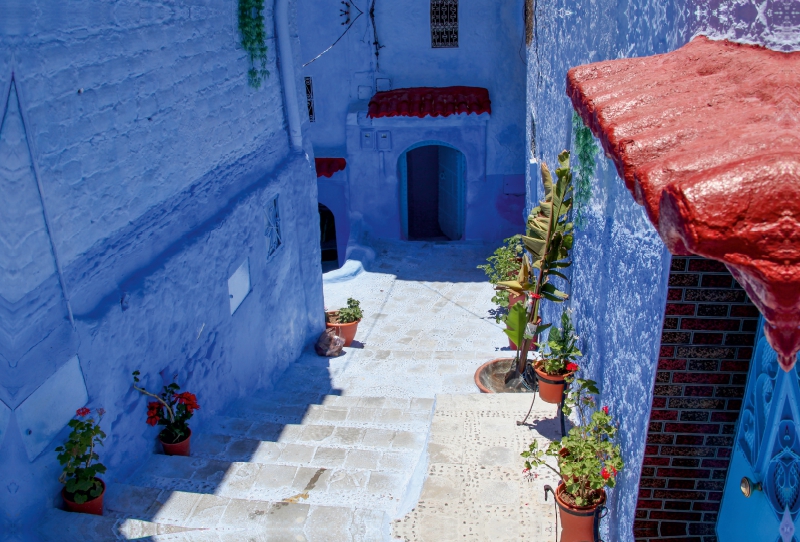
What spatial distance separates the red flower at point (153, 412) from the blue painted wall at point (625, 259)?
3435 millimetres

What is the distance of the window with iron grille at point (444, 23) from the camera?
45.4 ft

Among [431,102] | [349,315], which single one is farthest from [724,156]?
[431,102]

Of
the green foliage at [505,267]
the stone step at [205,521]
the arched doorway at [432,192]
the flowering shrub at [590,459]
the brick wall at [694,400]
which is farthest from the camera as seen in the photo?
the arched doorway at [432,192]

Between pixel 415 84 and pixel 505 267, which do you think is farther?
pixel 415 84

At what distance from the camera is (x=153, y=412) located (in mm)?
5363

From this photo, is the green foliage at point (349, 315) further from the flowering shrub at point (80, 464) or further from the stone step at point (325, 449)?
the flowering shrub at point (80, 464)

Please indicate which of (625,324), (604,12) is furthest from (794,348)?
(604,12)

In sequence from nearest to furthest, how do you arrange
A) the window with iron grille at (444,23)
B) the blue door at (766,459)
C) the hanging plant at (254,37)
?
the blue door at (766,459)
the hanging plant at (254,37)
the window with iron grille at (444,23)

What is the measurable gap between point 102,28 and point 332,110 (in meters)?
10.00

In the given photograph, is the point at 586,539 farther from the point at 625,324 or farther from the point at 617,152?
the point at 617,152

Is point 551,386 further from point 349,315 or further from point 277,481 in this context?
point 349,315

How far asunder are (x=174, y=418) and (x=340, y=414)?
6.99 ft

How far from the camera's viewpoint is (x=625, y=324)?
13.7 feet

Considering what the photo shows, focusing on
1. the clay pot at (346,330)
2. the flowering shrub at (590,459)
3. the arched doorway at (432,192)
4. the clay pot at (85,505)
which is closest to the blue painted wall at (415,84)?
the arched doorway at (432,192)
